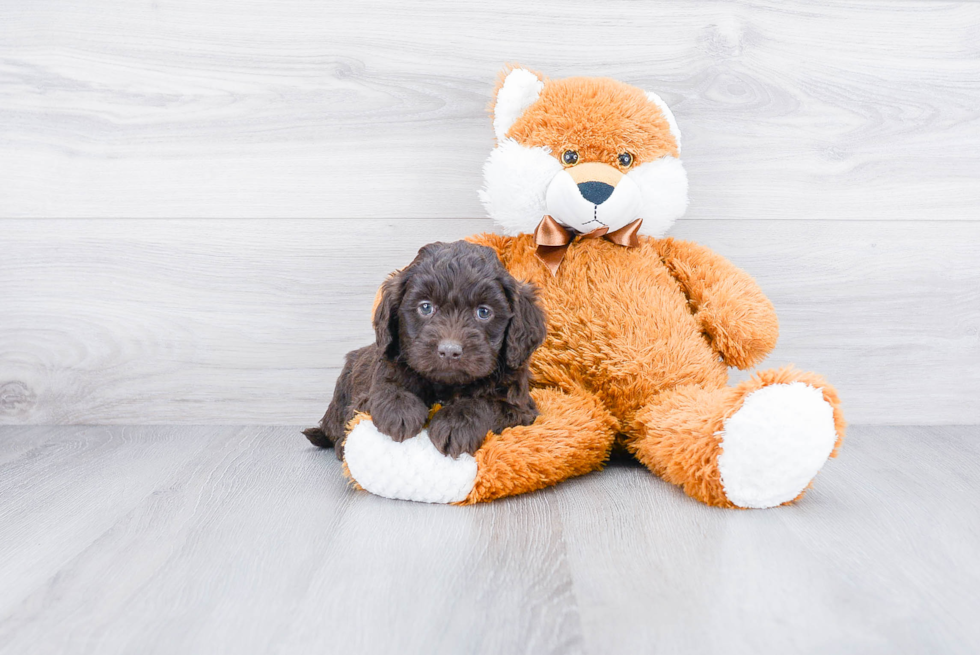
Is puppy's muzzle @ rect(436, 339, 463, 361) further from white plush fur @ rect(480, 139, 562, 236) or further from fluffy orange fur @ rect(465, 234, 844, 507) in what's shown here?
white plush fur @ rect(480, 139, 562, 236)

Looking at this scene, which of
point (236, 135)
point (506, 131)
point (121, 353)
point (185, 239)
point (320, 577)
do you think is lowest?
point (121, 353)

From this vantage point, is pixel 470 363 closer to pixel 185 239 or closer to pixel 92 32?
pixel 185 239

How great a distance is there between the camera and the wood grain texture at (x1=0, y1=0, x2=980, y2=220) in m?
1.65

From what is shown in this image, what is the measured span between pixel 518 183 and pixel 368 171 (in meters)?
0.46

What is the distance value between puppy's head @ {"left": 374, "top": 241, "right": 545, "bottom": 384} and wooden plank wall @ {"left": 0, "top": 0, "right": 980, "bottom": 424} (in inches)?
20.5

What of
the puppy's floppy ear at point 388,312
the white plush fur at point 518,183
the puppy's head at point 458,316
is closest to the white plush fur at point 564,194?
the white plush fur at point 518,183

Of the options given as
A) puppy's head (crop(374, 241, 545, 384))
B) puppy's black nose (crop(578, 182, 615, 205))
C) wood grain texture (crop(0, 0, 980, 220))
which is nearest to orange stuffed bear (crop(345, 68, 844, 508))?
puppy's black nose (crop(578, 182, 615, 205))

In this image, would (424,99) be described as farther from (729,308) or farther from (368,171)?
(729,308)

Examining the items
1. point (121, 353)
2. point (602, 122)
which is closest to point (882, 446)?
point (602, 122)

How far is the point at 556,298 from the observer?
140 centimetres

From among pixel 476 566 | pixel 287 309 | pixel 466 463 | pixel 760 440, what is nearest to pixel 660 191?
pixel 760 440

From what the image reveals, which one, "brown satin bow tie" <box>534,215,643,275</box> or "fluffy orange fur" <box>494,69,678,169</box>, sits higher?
"fluffy orange fur" <box>494,69,678,169</box>

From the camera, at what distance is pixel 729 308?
1.37 m

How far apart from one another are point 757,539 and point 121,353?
146 centimetres
